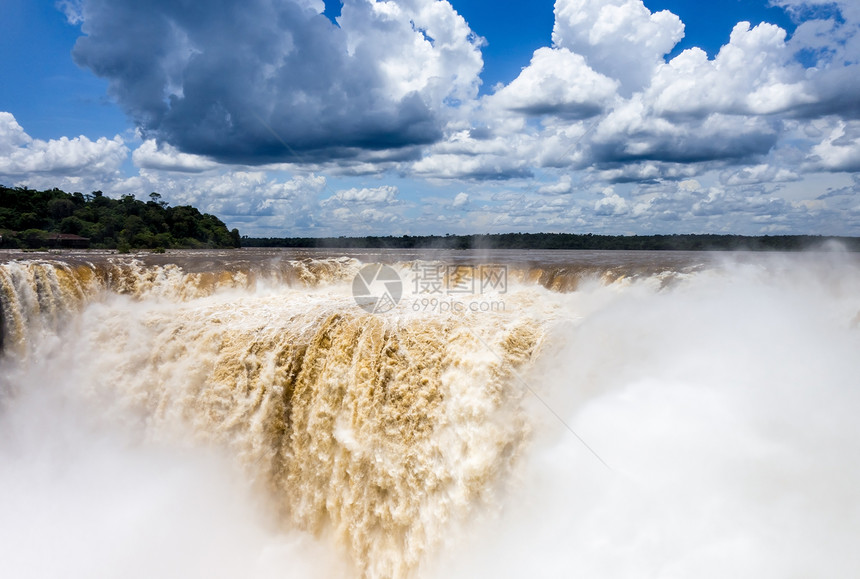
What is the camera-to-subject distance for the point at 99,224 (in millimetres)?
47812

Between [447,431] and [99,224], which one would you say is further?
[99,224]

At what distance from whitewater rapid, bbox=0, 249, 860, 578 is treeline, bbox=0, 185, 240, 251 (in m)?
32.4

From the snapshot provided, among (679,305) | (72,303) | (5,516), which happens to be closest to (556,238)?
(679,305)

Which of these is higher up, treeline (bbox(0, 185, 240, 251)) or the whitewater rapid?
treeline (bbox(0, 185, 240, 251))

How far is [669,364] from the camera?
31.1 ft

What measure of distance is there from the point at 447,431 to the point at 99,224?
50.2m

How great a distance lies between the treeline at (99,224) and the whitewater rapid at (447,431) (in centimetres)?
3237

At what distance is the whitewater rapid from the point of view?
6.94 m

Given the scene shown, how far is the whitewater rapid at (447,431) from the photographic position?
6.94m

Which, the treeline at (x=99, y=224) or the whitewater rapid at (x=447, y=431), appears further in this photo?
the treeline at (x=99, y=224)

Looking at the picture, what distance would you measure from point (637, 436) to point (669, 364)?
2.01m

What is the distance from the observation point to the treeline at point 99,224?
43438 millimetres

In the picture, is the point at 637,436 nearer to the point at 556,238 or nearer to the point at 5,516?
the point at 5,516

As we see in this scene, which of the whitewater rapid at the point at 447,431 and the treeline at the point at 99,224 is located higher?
the treeline at the point at 99,224
